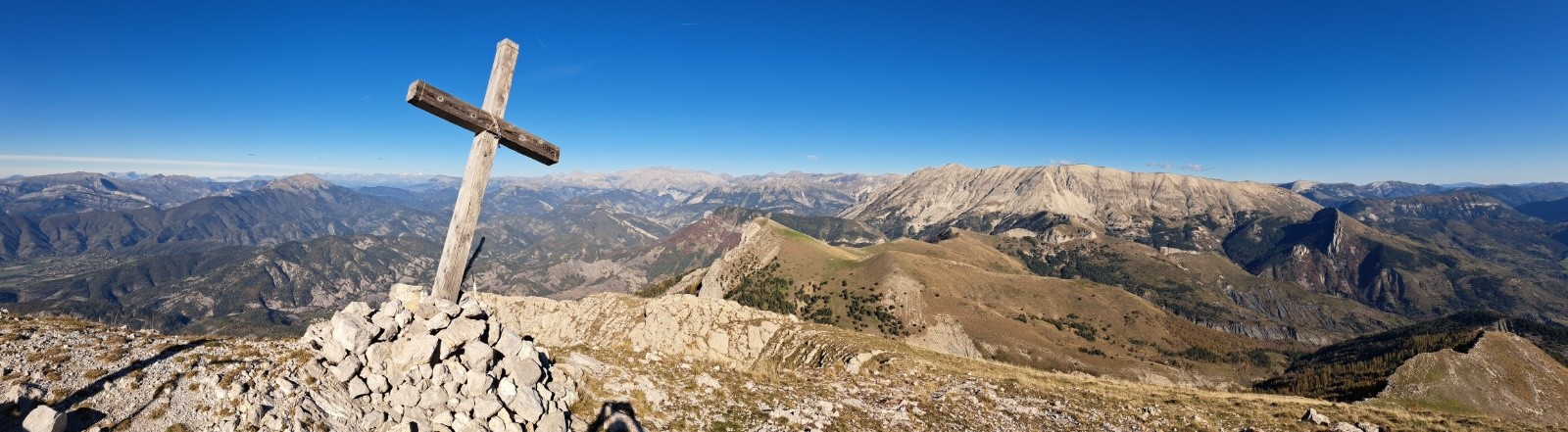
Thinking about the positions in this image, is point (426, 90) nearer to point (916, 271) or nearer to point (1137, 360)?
point (916, 271)

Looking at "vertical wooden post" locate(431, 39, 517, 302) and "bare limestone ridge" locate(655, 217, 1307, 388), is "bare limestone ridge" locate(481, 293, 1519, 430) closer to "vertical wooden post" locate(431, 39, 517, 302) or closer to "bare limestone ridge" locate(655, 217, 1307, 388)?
"vertical wooden post" locate(431, 39, 517, 302)

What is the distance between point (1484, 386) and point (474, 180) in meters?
123

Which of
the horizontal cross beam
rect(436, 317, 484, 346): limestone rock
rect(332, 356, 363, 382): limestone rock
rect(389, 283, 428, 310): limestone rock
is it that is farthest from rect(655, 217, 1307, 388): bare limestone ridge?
the horizontal cross beam

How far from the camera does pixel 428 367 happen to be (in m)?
12.7

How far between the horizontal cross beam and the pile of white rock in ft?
14.4

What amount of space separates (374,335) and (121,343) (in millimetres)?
6933

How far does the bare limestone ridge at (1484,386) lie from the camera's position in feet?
225

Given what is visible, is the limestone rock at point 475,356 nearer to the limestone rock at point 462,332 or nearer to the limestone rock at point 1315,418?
the limestone rock at point 462,332

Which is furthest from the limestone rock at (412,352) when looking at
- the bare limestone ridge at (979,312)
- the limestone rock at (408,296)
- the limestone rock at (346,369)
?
the bare limestone ridge at (979,312)

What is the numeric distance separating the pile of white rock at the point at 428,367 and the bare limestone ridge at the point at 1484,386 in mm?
97599

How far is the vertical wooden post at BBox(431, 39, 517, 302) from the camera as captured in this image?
36.7 feet

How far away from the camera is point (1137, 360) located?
141125mm

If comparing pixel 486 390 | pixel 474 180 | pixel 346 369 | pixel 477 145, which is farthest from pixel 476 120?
pixel 486 390

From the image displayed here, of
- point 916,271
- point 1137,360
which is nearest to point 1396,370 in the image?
point 1137,360
